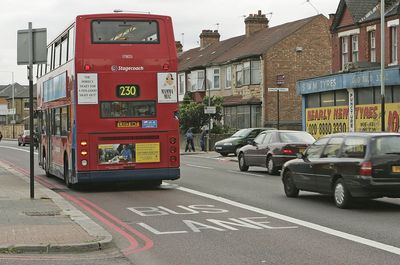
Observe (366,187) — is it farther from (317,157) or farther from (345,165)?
(317,157)

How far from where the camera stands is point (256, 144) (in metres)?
24.3

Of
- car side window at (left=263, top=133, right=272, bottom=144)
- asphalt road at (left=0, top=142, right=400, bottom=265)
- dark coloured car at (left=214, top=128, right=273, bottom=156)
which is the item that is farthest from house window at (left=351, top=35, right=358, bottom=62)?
asphalt road at (left=0, top=142, right=400, bottom=265)

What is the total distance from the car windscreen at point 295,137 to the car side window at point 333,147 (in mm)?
8320

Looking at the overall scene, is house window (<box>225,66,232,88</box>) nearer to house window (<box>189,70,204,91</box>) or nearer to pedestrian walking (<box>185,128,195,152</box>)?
house window (<box>189,70,204,91</box>)

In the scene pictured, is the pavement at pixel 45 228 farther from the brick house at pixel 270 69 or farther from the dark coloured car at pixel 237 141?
the brick house at pixel 270 69

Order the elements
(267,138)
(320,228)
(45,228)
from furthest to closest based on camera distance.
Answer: (267,138), (320,228), (45,228)

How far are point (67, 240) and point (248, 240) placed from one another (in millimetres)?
2500

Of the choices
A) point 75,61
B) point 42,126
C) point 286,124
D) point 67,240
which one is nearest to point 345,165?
point 67,240

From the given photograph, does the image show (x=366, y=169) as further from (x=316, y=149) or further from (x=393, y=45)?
(x=393, y=45)

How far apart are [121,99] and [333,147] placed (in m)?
5.63

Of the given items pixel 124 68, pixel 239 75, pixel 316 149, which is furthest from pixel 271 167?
pixel 239 75

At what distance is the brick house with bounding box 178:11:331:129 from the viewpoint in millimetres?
49750

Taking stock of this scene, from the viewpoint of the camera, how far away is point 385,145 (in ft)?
42.4

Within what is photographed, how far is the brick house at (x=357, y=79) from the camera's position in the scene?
31906 millimetres
